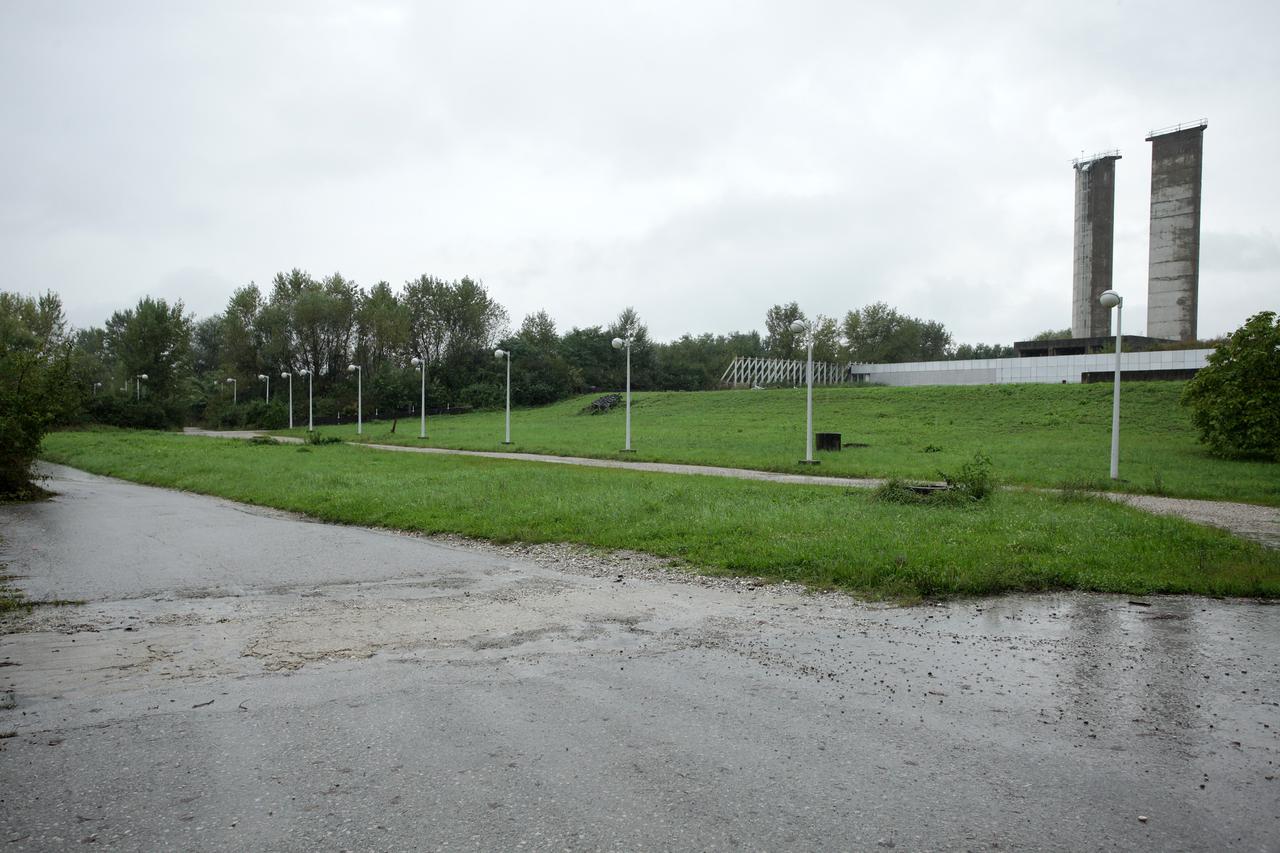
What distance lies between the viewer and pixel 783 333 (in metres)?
99.4

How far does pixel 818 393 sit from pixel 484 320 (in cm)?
4548

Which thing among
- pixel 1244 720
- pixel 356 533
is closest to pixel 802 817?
pixel 1244 720

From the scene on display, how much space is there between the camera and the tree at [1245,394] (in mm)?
25078

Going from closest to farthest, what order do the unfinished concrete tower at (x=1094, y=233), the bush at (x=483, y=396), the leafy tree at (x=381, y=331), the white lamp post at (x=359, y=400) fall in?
the white lamp post at (x=359, y=400) < the unfinished concrete tower at (x=1094, y=233) < the bush at (x=483, y=396) < the leafy tree at (x=381, y=331)

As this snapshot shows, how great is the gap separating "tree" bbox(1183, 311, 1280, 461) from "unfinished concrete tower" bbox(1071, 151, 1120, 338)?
49132mm

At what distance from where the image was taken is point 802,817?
3.90m

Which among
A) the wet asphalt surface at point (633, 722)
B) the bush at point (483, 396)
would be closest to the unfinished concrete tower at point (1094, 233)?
the bush at point (483, 396)

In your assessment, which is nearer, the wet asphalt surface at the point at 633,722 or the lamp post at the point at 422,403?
the wet asphalt surface at the point at 633,722

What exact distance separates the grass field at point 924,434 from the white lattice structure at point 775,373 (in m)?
21.7

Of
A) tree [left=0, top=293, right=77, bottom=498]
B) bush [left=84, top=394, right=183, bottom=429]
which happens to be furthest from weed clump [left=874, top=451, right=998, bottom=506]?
bush [left=84, top=394, right=183, bottom=429]

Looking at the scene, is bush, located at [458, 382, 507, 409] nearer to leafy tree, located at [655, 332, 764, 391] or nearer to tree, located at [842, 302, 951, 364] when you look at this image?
leafy tree, located at [655, 332, 764, 391]

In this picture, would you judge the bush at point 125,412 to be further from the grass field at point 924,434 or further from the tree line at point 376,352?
the grass field at point 924,434

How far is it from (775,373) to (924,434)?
52.7m

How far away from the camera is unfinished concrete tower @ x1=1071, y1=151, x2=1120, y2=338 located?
7194 cm
